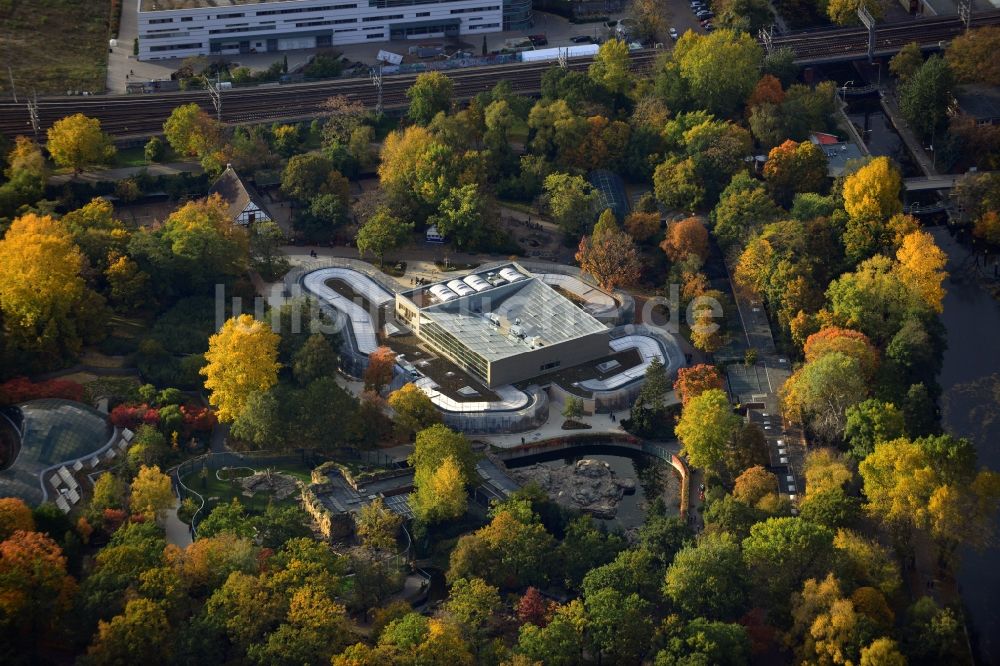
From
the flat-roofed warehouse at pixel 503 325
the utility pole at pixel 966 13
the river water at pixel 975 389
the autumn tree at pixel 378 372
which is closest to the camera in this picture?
the river water at pixel 975 389

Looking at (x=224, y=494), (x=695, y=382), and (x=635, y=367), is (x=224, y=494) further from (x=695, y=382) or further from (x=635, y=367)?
(x=695, y=382)

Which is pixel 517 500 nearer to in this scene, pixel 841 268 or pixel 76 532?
pixel 76 532

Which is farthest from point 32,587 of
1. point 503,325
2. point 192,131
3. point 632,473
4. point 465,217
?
point 192,131

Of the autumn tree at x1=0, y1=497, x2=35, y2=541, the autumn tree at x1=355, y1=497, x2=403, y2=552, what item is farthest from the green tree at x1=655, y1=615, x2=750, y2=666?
the autumn tree at x1=0, y1=497, x2=35, y2=541

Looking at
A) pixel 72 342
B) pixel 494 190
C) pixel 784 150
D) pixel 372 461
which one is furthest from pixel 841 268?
pixel 72 342

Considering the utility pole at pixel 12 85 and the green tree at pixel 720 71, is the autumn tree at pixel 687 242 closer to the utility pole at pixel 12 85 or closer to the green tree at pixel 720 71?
the green tree at pixel 720 71

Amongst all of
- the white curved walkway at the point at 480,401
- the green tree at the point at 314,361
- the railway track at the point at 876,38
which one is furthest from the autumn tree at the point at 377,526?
the railway track at the point at 876,38
